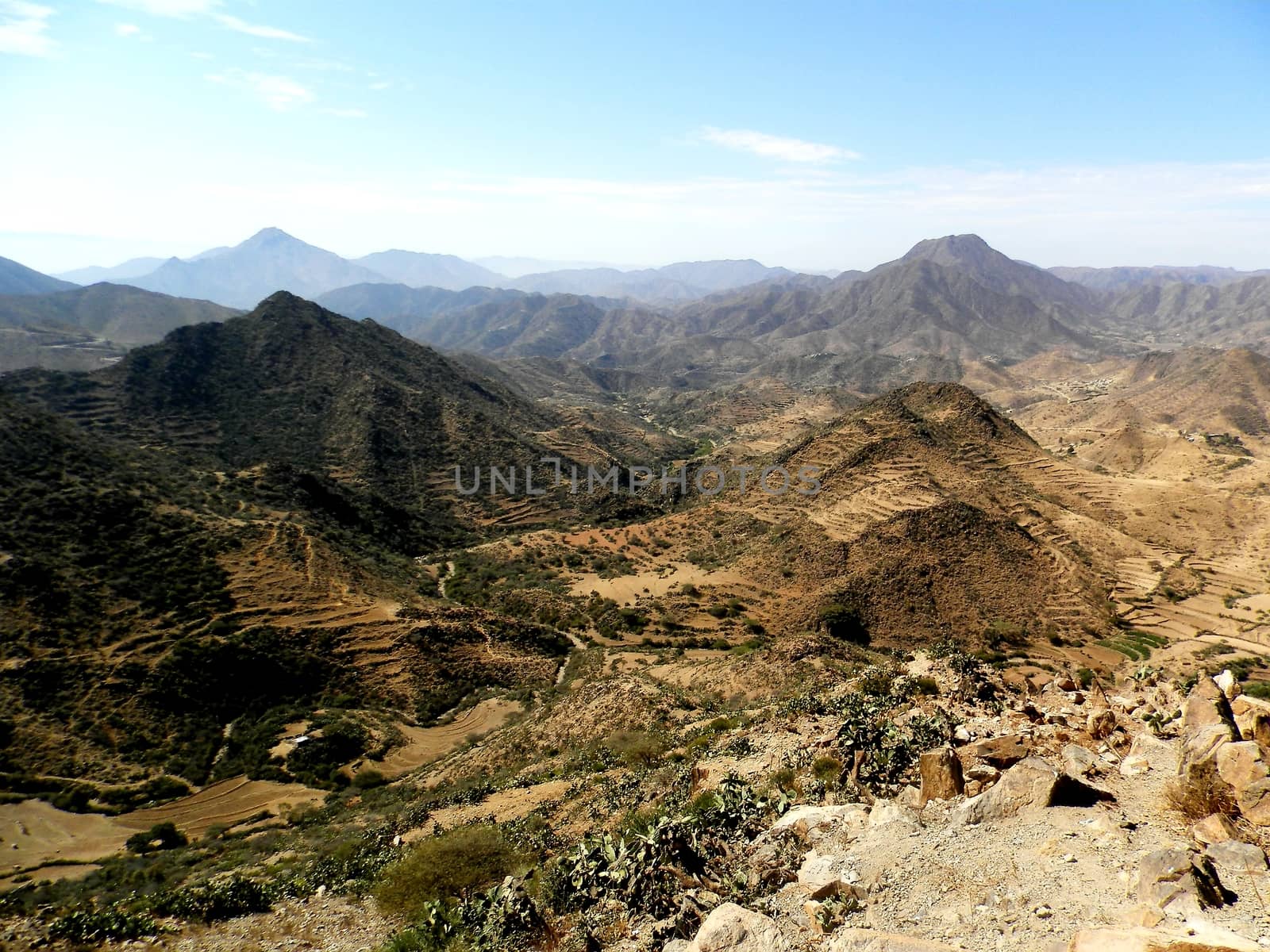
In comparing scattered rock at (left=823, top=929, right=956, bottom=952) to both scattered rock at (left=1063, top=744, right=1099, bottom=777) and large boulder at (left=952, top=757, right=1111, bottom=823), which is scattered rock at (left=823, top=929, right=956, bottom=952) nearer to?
large boulder at (left=952, top=757, right=1111, bottom=823)

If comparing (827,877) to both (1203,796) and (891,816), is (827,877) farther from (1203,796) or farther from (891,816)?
(1203,796)

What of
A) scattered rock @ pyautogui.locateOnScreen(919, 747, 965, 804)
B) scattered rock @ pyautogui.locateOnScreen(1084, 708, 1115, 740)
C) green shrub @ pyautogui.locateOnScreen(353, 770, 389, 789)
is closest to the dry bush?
scattered rock @ pyautogui.locateOnScreen(919, 747, 965, 804)

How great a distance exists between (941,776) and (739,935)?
4813 mm

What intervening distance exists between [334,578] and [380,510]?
2548 cm

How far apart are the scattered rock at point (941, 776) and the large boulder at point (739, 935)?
418cm

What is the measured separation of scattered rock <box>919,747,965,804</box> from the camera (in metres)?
9.83

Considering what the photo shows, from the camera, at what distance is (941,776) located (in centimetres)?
994

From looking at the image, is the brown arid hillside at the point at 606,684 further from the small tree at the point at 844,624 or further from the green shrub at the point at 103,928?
the small tree at the point at 844,624

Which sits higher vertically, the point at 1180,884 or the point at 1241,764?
the point at 1241,764

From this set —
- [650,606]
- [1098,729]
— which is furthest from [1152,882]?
[650,606]

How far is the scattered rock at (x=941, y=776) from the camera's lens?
32.2 ft

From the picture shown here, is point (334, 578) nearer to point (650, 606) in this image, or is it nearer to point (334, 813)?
point (334, 813)

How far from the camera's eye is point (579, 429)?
382 ft

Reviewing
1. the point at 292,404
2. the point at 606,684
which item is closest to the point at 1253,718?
the point at 606,684
